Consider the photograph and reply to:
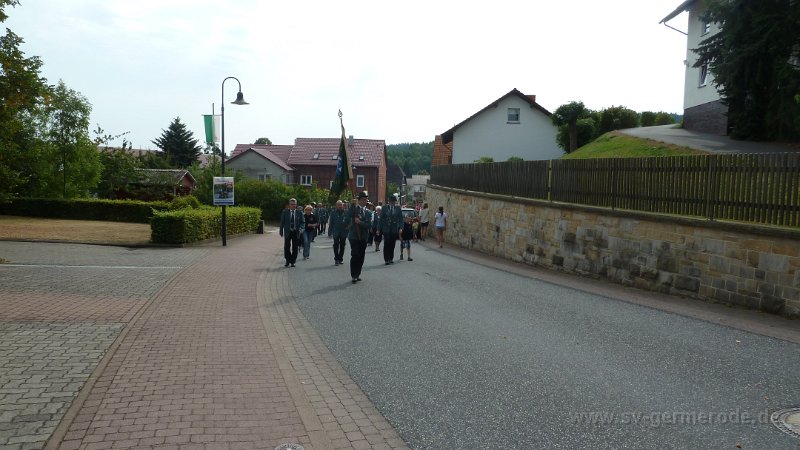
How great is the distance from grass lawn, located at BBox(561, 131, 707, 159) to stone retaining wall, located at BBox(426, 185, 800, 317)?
673 cm

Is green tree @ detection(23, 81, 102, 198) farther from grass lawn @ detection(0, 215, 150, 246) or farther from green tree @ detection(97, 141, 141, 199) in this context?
grass lawn @ detection(0, 215, 150, 246)

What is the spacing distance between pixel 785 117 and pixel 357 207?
14468mm

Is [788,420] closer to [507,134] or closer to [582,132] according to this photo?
[582,132]

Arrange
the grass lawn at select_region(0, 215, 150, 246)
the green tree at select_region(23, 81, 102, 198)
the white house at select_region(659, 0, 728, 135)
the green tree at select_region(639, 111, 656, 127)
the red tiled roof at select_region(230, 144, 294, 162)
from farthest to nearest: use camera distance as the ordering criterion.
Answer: the red tiled roof at select_region(230, 144, 294, 162)
the green tree at select_region(639, 111, 656, 127)
the green tree at select_region(23, 81, 102, 198)
the white house at select_region(659, 0, 728, 135)
the grass lawn at select_region(0, 215, 150, 246)

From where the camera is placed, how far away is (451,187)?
28.0 meters

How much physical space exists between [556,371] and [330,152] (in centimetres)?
7185

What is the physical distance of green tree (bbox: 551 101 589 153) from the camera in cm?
3700

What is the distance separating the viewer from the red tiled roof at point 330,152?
7556 centimetres

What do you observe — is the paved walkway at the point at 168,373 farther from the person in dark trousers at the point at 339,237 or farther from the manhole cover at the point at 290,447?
the person in dark trousers at the point at 339,237

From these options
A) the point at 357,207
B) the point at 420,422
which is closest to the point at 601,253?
the point at 357,207

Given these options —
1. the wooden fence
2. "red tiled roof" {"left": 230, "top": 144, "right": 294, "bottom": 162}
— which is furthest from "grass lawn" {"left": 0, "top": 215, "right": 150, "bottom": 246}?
"red tiled roof" {"left": 230, "top": 144, "right": 294, "bottom": 162}

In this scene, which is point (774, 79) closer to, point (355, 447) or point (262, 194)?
point (355, 447)

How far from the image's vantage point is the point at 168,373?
5.68m

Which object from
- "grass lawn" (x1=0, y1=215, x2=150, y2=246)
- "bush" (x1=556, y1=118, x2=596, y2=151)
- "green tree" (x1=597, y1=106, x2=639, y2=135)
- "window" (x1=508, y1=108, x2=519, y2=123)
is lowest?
"grass lawn" (x1=0, y1=215, x2=150, y2=246)
